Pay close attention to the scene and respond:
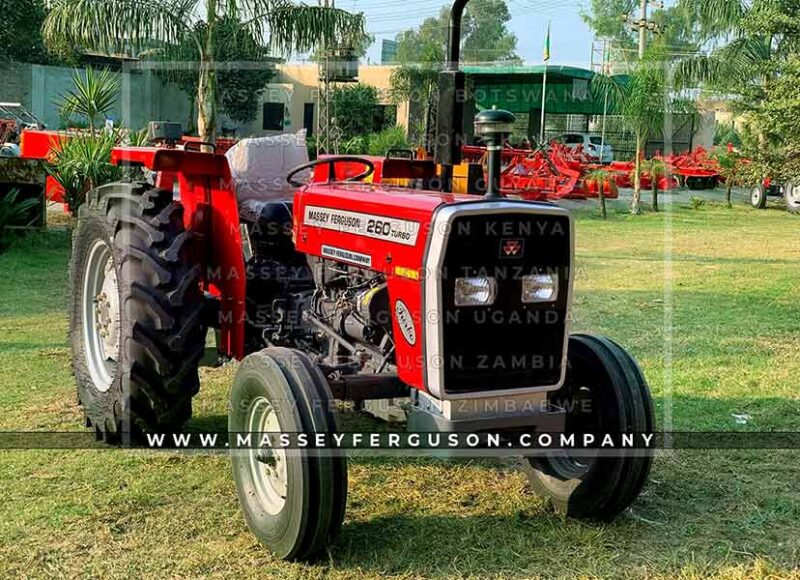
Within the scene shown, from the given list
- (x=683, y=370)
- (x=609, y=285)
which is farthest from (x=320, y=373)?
(x=609, y=285)

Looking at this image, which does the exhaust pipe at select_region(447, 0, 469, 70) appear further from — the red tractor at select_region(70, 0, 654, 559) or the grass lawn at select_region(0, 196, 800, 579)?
the grass lawn at select_region(0, 196, 800, 579)

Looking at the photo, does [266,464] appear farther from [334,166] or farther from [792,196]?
[792,196]

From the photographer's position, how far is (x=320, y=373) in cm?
336

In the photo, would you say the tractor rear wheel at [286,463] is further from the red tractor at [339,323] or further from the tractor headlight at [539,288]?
the tractor headlight at [539,288]

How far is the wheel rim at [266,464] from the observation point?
137 inches

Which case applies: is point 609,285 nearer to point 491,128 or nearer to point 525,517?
point 525,517

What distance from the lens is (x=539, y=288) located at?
344cm

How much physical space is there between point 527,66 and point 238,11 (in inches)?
900

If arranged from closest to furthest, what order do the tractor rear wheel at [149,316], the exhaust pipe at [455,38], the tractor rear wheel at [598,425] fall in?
the exhaust pipe at [455,38], the tractor rear wheel at [598,425], the tractor rear wheel at [149,316]

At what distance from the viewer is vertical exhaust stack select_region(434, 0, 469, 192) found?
346 centimetres

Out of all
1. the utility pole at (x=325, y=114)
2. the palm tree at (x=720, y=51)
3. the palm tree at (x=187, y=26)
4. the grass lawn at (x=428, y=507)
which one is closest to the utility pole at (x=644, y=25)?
the palm tree at (x=720, y=51)

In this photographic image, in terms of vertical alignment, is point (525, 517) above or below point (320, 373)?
below

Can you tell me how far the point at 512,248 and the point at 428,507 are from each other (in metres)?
1.28

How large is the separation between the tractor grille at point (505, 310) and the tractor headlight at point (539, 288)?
2 cm
